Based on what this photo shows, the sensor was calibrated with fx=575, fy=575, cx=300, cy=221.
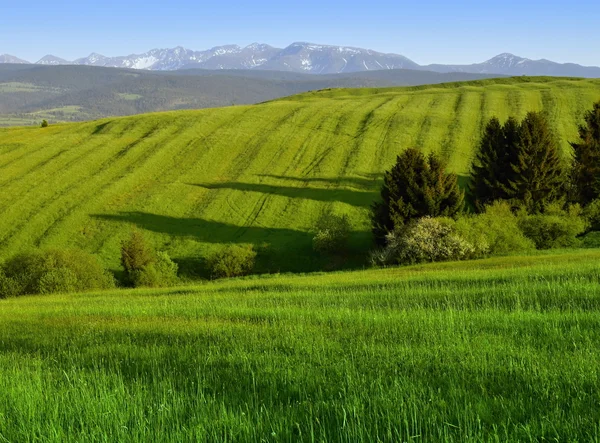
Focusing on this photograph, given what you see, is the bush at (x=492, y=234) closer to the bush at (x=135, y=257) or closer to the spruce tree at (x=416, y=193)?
the spruce tree at (x=416, y=193)

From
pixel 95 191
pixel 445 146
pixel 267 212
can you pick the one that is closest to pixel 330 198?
pixel 267 212

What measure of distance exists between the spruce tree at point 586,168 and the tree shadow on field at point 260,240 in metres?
22.6

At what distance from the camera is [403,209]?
54969 mm

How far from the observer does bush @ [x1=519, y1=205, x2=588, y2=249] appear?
4947cm

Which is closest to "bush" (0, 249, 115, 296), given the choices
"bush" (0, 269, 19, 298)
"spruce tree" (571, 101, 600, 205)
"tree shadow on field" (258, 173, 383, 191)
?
"bush" (0, 269, 19, 298)

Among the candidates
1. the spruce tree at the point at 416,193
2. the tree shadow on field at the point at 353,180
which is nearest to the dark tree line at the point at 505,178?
the spruce tree at the point at 416,193

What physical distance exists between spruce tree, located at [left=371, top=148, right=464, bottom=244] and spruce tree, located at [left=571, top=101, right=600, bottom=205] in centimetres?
1400

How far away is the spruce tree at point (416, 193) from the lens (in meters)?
54.9

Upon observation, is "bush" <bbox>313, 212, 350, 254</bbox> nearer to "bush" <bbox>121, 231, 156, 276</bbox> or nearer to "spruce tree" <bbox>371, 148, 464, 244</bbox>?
"spruce tree" <bbox>371, 148, 464, 244</bbox>

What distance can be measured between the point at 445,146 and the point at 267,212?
30971mm

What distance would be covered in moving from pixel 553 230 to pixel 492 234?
18.8ft

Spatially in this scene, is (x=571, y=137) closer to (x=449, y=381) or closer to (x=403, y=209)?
(x=403, y=209)

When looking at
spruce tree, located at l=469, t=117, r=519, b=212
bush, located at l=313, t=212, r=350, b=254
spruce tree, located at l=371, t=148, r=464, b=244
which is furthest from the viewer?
spruce tree, located at l=469, t=117, r=519, b=212

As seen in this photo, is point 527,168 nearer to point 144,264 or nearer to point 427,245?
point 427,245
